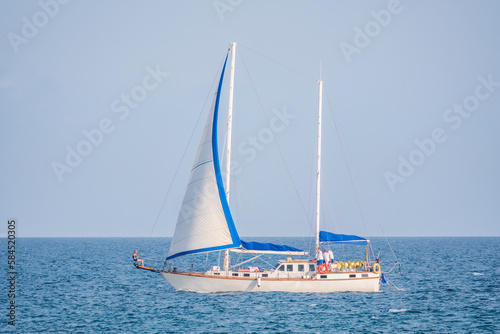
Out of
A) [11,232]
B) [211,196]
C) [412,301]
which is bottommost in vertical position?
[412,301]

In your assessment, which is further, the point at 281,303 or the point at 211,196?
the point at 211,196

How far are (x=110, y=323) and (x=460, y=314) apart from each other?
66.1 feet

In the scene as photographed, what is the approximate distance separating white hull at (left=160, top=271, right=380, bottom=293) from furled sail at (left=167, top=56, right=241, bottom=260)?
5.98ft

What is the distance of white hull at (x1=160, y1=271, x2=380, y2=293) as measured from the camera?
122 ft

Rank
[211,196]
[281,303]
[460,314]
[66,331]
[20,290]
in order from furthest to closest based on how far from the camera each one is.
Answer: [20,290], [211,196], [281,303], [460,314], [66,331]

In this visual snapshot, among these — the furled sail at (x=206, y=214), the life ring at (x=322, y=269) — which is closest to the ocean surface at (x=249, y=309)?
the life ring at (x=322, y=269)

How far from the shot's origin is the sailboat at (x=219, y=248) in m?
37.3

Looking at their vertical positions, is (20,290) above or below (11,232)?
below

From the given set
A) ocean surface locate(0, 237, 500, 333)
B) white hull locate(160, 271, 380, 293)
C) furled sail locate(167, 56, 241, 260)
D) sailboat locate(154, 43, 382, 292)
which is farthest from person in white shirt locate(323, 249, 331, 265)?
furled sail locate(167, 56, 241, 260)

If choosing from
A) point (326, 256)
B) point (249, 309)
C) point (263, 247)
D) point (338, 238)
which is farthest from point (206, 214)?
point (338, 238)

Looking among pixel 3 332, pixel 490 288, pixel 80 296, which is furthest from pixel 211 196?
pixel 490 288

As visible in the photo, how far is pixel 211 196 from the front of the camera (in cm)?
3766

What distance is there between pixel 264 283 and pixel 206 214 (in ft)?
19.9

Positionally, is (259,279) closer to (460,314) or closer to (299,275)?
(299,275)
